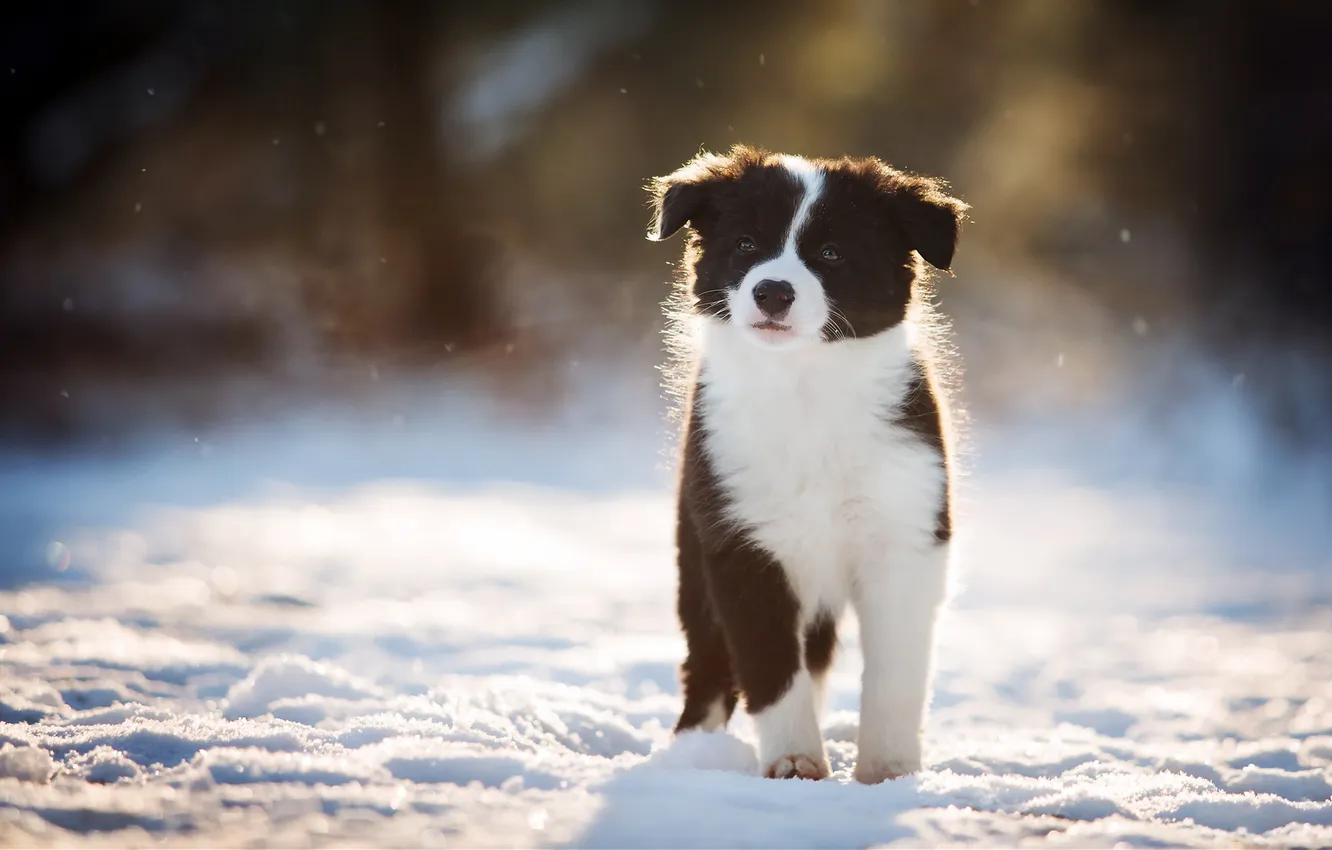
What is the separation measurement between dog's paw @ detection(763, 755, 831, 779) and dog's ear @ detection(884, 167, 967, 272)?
1.43 meters

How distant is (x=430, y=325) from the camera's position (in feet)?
50.3

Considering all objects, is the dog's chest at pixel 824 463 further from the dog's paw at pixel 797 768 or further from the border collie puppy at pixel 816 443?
the dog's paw at pixel 797 768

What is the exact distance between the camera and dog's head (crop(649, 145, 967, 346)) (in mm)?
3494

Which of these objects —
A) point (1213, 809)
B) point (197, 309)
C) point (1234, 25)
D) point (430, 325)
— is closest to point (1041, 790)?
point (1213, 809)

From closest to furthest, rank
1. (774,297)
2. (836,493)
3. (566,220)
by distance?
(774,297)
(836,493)
(566,220)

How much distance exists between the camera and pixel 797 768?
11.2 feet

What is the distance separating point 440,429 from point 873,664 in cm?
1047

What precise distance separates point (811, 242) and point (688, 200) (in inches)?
17.7

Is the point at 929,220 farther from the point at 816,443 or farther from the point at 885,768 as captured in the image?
the point at 885,768

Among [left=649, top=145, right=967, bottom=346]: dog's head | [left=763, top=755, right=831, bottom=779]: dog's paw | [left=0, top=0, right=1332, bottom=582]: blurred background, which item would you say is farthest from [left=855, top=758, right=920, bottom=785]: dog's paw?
[left=0, top=0, right=1332, bottom=582]: blurred background

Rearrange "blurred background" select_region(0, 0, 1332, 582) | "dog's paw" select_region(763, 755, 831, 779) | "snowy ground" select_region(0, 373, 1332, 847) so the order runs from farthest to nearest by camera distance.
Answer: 1. "blurred background" select_region(0, 0, 1332, 582)
2. "dog's paw" select_region(763, 755, 831, 779)
3. "snowy ground" select_region(0, 373, 1332, 847)

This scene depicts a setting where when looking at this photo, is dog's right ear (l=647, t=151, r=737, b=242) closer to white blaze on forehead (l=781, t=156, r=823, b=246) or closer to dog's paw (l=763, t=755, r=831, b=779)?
white blaze on forehead (l=781, t=156, r=823, b=246)

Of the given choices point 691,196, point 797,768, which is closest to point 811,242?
point 691,196

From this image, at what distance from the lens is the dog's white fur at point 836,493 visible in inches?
137
